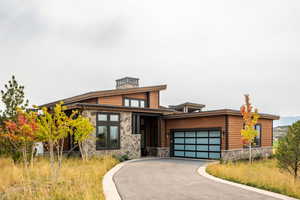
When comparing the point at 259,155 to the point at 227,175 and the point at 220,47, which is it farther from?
the point at 227,175

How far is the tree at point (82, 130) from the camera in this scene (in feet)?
39.2

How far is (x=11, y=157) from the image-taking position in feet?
49.9

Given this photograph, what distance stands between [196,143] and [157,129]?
396 cm

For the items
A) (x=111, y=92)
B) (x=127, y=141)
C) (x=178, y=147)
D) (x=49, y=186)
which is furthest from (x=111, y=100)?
(x=49, y=186)

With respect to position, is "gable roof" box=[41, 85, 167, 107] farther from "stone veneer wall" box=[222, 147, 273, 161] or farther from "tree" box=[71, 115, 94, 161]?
"stone veneer wall" box=[222, 147, 273, 161]

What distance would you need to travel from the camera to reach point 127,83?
1057 inches

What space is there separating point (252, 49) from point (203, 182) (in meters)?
14.6

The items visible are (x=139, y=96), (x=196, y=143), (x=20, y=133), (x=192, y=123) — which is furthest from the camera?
(x=139, y=96)

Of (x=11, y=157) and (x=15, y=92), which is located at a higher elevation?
(x=15, y=92)

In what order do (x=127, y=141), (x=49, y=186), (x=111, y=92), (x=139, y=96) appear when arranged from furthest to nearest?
(x=139, y=96) → (x=111, y=92) → (x=127, y=141) → (x=49, y=186)

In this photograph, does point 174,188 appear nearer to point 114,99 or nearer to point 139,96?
point 114,99

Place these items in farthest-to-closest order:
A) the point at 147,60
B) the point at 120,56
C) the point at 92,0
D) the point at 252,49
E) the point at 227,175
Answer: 1. the point at 147,60
2. the point at 120,56
3. the point at 252,49
4. the point at 92,0
5. the point at 227,175

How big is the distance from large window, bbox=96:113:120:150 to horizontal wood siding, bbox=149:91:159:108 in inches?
214

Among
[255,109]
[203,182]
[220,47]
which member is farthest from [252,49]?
[203,182]
